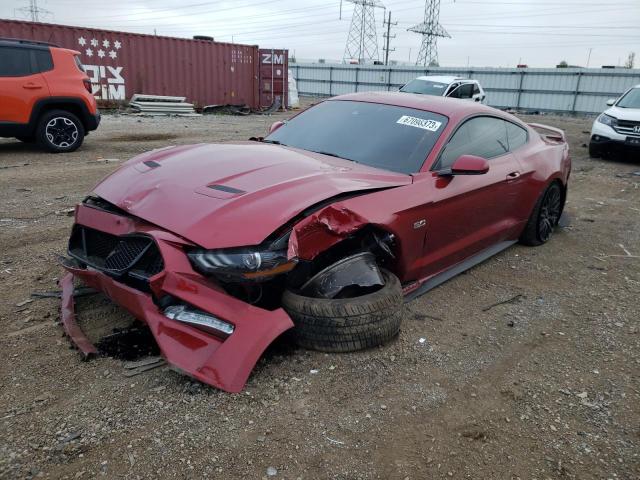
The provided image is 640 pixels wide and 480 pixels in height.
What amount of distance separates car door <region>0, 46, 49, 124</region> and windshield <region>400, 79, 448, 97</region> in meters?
10.2

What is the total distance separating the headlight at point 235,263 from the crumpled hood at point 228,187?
0.05 meters

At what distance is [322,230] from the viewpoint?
286 centimetres

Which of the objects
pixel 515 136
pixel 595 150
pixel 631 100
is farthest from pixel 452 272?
pixel 631 100

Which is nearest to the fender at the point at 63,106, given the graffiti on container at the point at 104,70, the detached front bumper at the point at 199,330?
the detached front bumper at the point at 199,330

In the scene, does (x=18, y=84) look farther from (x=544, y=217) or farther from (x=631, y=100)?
(x=631, y=100)

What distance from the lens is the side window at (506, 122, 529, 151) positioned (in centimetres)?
483

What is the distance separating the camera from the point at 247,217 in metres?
2.68

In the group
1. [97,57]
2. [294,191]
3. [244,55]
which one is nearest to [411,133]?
[294,191]

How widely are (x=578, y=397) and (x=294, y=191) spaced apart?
6.44 ft

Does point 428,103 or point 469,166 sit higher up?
point 428,103

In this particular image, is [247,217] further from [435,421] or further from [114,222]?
[435,421]

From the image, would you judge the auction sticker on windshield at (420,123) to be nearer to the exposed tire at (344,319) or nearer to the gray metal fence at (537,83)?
the exposed tire at (344,319)

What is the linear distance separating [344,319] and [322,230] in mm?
522

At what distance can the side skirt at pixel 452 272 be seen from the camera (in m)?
3.66
